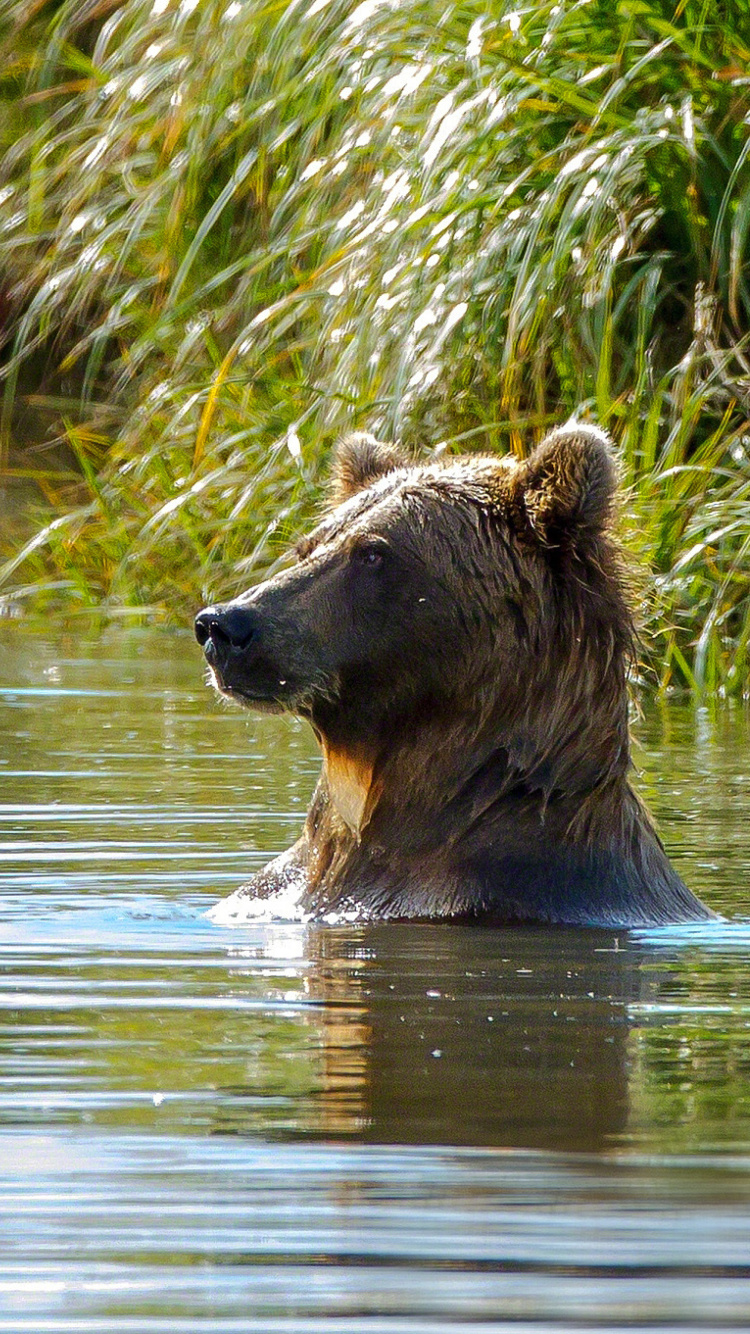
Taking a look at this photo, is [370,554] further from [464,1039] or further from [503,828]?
[464,1039]

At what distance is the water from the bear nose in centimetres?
54

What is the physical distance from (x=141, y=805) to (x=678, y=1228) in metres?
4.26

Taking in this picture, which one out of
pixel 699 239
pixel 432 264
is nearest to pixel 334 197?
pixel 432 264

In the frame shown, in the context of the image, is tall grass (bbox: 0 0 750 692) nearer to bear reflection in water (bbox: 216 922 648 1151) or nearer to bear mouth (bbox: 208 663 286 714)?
bear mouth (bbox: 208 663 286 714)

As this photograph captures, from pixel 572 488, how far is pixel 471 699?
1.48 ft

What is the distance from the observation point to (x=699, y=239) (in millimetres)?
8617

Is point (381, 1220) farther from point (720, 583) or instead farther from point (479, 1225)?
point (720, 583)

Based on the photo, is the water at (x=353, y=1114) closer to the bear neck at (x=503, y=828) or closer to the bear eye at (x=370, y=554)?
the bear neck at (x=503, y=828)

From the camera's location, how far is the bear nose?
4676 millimetres

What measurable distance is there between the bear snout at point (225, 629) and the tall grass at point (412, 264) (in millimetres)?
2978

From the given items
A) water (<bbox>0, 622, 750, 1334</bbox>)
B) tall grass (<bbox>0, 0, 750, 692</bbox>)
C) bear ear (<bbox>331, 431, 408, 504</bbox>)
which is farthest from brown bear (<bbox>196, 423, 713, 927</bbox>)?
tall grass (<bbox>0, 0, 750, 692</bbox>)

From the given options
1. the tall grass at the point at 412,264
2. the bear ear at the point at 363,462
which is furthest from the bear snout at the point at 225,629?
the tall grass at the point at 412,264

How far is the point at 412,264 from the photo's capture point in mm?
8820

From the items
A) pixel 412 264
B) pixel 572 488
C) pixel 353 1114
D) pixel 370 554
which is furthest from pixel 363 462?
pixel 412 264
